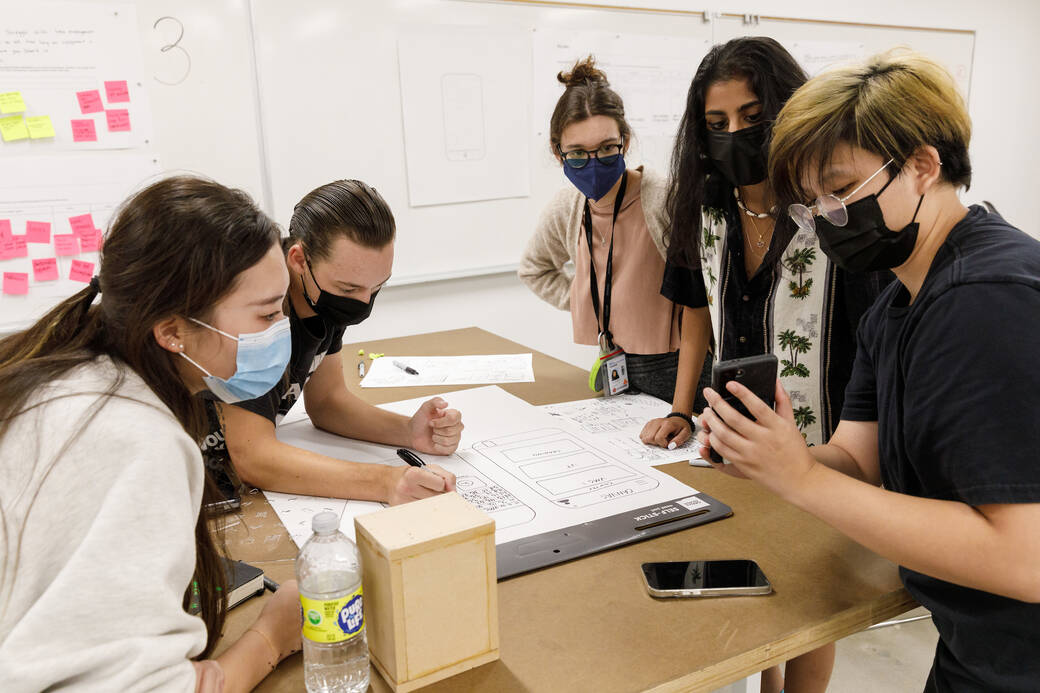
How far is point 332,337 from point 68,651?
3.44 ft

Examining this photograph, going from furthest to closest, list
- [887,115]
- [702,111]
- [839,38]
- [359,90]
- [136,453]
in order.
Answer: [839,38]
[359,90]
[702,111]
[887,115]
[136,453]

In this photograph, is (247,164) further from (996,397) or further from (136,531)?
(996,397)

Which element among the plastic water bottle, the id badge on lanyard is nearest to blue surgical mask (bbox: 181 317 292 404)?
the plastic water bottle

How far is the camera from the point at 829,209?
1.03 metres

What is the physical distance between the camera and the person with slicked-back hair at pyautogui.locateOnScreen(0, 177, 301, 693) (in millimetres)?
676

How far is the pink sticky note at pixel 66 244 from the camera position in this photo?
2703 mm

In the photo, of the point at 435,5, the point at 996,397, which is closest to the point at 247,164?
the point at 435,5

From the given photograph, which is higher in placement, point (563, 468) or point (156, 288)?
Answer: point (156, 288)

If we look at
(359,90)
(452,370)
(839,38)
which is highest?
(839,38)

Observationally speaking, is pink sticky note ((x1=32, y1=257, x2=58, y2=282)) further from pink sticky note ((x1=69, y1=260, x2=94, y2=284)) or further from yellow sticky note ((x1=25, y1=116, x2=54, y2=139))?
yellow sticky note ((x1=25, y1=116, x2=54, y2=139))

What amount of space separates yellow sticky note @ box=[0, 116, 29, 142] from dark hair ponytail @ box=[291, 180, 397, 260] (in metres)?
1.70

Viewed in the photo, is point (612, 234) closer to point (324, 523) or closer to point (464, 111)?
point (324, 523)

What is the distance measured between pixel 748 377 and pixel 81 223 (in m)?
2.63

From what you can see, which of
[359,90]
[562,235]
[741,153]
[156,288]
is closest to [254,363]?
[156,288]
